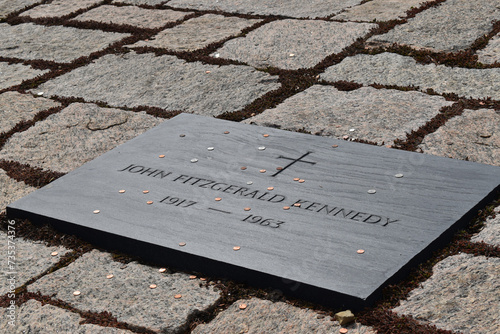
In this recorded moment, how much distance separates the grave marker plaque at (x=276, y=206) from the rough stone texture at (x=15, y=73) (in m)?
1.35

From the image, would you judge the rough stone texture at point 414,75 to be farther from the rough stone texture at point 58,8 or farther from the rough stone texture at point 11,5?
the rough stone texture at point 11,5

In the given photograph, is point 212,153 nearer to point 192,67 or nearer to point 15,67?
point 192,67

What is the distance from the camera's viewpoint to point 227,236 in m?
1.95

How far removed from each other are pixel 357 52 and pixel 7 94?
1.82 metres

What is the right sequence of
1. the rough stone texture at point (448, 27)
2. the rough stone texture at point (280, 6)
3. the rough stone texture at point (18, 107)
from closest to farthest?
the rough stone texture at point (18, 107), the rough stone texture at point (448, 27), the rough stone texture at point (280, 6)

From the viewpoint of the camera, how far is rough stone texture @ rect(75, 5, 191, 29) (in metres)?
4.29

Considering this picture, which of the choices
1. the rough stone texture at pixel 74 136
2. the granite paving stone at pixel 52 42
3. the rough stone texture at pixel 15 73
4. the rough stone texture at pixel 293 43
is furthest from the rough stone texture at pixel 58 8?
the rough stone texture at pixel 74 136

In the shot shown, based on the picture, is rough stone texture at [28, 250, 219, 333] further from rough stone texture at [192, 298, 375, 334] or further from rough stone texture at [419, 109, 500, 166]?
rough stone texture at [419, 109, 500, 166]

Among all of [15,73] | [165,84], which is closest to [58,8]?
[15,73]

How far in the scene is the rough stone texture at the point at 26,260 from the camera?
201cm

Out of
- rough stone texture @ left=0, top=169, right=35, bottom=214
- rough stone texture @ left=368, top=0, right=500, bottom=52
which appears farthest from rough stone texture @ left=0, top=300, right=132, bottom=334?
rough stone texture @ left=368, top=0, right=500, bottom=52

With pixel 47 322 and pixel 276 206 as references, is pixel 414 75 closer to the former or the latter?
pixel 276 206

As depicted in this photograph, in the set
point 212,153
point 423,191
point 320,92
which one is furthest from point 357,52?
point 423,191

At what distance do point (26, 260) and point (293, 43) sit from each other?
6.78ft
